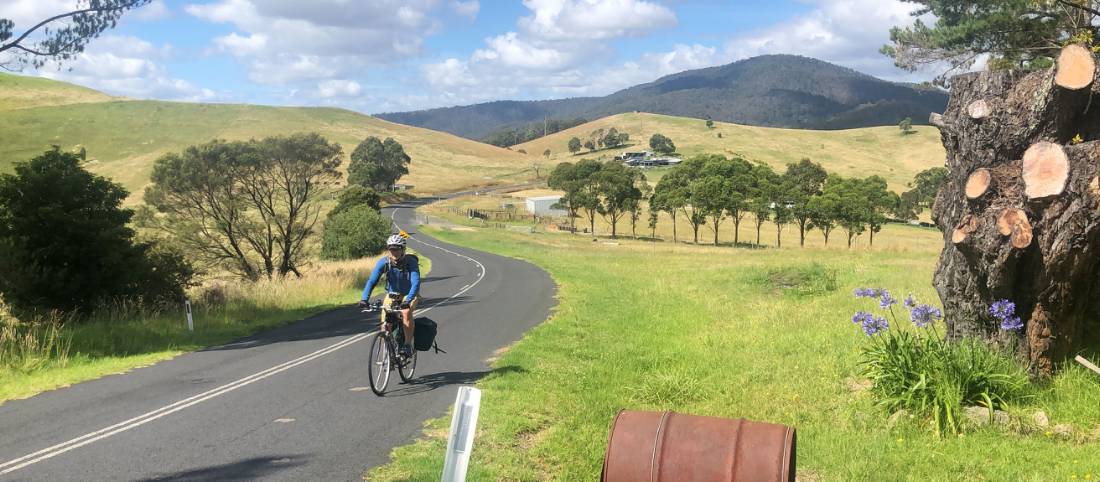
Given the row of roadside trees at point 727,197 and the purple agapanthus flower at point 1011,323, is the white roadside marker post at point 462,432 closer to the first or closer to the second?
the purple agapanthus flower at point 1011,323

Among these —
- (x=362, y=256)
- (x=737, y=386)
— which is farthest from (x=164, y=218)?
(x=737, y=386)

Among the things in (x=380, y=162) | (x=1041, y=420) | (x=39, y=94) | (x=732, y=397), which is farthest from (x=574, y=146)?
(x=1041, y=420)

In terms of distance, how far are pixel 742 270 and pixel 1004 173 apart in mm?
17252

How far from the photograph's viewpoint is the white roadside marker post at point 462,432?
3988mm

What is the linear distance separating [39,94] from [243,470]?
175403 millimetres

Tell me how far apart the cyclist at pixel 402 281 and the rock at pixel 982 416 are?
6.46 metres

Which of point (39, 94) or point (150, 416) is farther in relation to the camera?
point (39, 94)

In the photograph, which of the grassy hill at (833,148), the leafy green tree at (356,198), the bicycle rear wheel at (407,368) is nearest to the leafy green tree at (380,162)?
the leafy green tree at (356,198)

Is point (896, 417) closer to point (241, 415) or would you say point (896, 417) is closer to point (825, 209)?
point (241, 415)

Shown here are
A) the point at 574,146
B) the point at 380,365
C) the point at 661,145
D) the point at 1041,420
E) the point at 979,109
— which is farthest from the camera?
the point at 574,146

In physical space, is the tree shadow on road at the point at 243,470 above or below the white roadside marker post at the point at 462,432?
below

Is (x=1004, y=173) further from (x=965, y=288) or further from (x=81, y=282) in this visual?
(x=81, y=282)

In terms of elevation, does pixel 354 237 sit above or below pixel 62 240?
below

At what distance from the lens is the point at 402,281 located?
9414 millimetres
